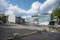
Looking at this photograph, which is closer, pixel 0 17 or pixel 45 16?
pixel 45 16

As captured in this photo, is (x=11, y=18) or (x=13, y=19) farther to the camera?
(x=11, y=18)

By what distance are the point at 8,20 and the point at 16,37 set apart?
245 feet

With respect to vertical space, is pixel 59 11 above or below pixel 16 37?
above

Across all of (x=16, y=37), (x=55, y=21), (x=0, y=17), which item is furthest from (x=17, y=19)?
(x=16, y=37)

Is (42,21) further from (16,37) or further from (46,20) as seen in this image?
(16,37)

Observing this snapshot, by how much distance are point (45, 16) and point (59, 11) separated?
9341 millimetres

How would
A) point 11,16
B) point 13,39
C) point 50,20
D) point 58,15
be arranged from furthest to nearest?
point 11,16
point 50,20
point 58,15
point 13,39

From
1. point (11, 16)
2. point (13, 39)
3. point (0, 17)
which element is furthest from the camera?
point (11, 16)

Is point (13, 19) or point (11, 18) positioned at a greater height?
point (11, 18)

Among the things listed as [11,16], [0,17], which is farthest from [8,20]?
[0,17]

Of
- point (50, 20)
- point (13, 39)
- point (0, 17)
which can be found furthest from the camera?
point (0, 17)

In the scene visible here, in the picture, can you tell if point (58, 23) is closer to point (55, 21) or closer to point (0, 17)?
point (55, 21)

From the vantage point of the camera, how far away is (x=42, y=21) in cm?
5706

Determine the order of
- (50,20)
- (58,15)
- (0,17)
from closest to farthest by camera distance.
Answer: (58,15), (50,20), (0,17)
